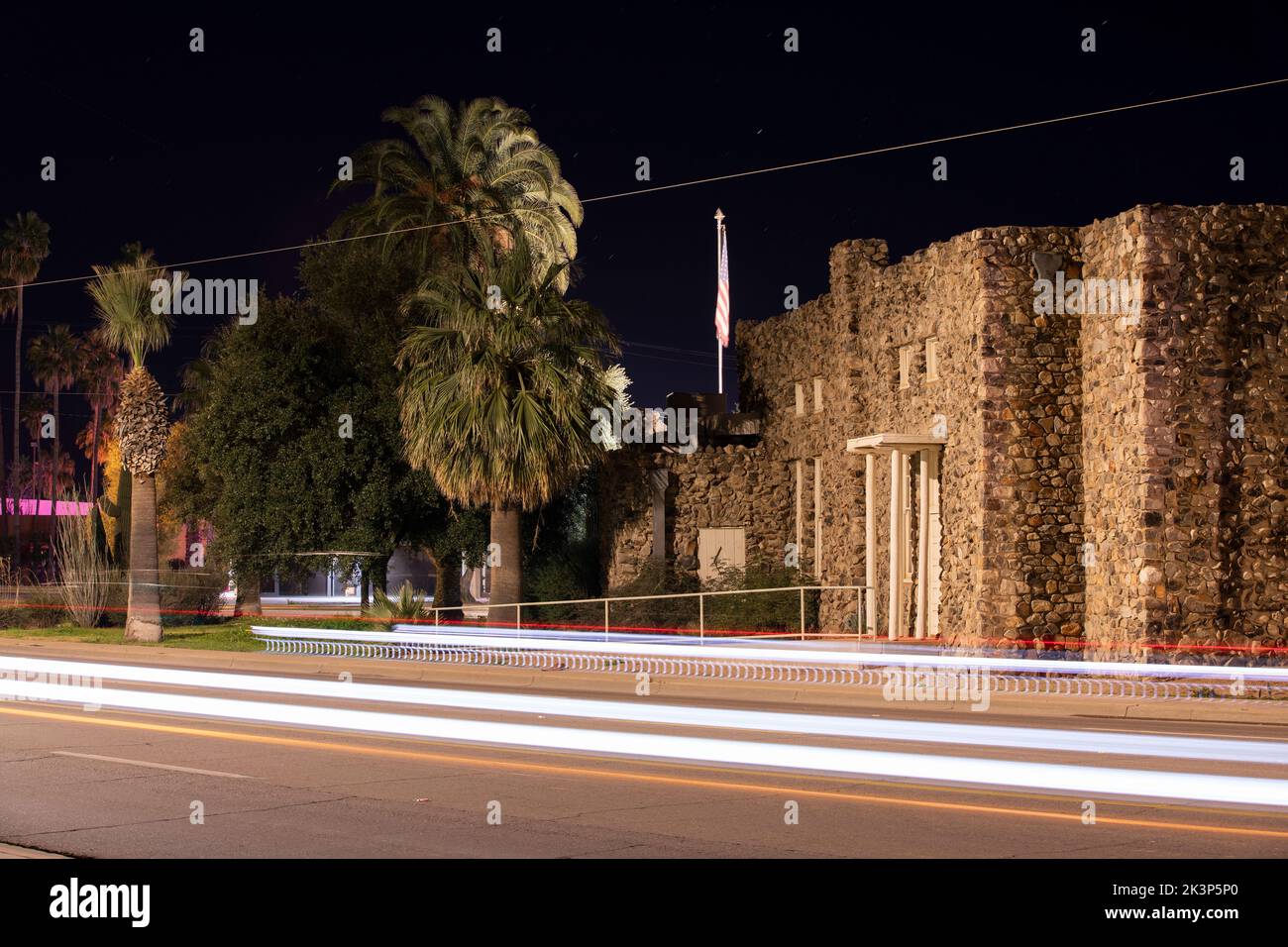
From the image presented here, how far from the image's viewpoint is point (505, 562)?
34.5m

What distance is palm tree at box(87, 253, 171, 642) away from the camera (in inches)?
1347

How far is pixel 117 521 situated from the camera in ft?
165

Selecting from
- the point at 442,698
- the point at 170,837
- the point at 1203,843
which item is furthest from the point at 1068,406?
the point at 170,837

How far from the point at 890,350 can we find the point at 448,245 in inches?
556

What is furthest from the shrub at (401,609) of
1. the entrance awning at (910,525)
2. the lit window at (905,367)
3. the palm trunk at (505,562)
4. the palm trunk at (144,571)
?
the lit window at (905,367)

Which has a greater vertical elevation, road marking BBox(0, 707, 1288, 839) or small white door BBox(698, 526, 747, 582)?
small white door BBox(698, 526, 747, 582)

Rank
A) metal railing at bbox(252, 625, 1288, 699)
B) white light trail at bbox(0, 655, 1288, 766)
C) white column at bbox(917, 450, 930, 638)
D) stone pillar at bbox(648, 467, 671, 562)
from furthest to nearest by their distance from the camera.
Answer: stone pillar at bbox(648, 467, 671, 562)
white column at bbox(917, 450, 930, 638)
metal railing at bbox(252, 625, 1288, 699)
white light trail at bbox(0, 655, 1288, 766)

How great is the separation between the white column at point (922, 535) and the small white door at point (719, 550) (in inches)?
317

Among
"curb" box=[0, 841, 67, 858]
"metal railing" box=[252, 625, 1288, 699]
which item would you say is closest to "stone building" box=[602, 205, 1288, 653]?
"metal railing" box=[252, 625, 1288, 699]

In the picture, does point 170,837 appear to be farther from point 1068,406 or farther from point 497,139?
point 497,139

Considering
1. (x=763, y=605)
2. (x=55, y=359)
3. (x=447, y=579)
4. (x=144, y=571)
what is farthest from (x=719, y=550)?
(x=55, y=359)

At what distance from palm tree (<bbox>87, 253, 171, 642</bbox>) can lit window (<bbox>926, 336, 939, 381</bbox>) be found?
1735 centimetres

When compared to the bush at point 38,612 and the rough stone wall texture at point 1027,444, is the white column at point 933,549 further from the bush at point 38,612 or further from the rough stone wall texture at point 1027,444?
the bush at point 38,612

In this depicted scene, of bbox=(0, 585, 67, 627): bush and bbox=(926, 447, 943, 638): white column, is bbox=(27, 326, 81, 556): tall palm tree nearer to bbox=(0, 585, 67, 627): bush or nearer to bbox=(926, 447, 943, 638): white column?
bbox=(0, 585, 67, 627): bush
